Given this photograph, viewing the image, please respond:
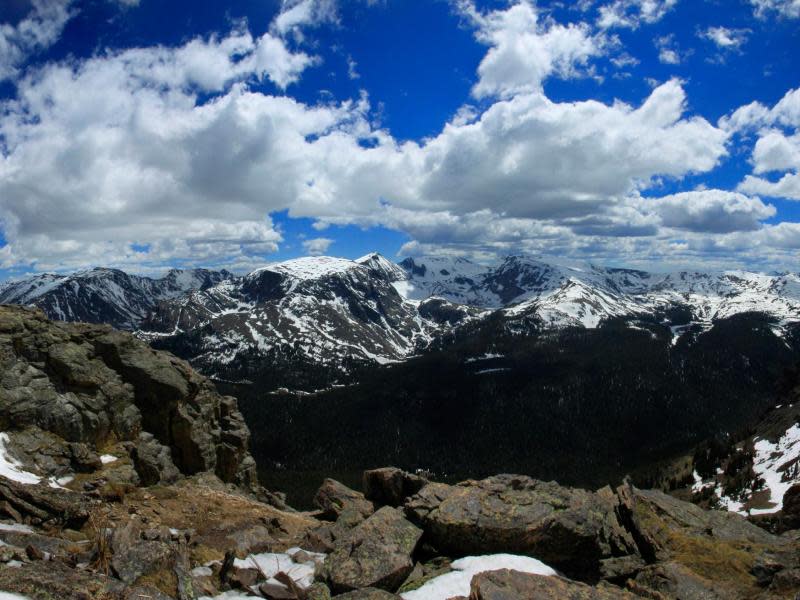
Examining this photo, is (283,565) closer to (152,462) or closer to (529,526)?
(529,526)

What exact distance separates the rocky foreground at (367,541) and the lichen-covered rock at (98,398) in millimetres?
335

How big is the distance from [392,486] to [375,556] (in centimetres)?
1065

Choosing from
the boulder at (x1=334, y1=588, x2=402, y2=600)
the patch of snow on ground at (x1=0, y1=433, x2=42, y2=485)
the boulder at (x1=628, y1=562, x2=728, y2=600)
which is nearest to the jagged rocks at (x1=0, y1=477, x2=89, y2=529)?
the patch of snow on ground at (x1=0, y1=433, x2=42, y2=485)

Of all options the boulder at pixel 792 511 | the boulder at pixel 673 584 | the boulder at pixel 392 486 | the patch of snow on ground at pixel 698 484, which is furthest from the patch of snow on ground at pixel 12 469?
the patch of snow on ground at pixel 698 484

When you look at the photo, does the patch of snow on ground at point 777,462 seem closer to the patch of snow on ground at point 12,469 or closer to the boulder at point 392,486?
the boulder at point 392,486

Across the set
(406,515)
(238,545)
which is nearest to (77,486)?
(238,545)

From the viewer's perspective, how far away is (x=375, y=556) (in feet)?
62.1

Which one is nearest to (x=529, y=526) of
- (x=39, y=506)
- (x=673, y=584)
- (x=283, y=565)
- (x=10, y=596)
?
(x=673, y=584)

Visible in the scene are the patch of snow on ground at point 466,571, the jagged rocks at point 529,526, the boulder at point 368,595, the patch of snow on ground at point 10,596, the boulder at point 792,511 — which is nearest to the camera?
the patch of snow on ground at point 10,596

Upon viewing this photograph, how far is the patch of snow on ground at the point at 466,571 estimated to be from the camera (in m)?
17.2

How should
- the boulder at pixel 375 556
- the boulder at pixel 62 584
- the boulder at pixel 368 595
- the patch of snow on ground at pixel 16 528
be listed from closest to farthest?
the boulder at pixel 62 584, the boulder at pixel 368 595, the boulder at pixel 375 556, the patch of snow on ground at pixel 16 528

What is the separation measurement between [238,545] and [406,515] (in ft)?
30.5

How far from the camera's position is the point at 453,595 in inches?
672

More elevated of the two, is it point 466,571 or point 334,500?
point 466,571
